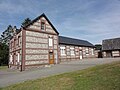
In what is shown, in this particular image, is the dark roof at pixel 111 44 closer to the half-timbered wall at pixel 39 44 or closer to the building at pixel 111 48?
the building at pixel 111 48

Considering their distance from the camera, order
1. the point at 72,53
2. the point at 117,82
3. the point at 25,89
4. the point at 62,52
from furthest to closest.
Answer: the point at 72,53, the point at 62,52, the point at 25,89, the point at 117,82

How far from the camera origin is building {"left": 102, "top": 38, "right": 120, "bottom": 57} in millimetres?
35188

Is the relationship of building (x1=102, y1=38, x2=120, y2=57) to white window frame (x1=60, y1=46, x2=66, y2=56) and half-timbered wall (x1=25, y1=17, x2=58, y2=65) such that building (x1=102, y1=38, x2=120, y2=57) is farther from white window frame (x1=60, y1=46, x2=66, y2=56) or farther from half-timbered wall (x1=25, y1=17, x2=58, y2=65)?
half-timbered wall (x1=25, y1=17, x2=58, y2=65)

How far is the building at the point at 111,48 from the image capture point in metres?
35.2

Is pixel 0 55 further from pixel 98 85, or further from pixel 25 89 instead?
pixel 98 85

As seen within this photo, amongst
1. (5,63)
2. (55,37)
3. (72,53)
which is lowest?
(5,63)

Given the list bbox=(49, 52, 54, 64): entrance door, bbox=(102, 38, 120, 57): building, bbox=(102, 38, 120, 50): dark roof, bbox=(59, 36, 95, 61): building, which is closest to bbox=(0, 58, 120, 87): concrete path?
bbox=(49, 52, 54, 64): entrance door

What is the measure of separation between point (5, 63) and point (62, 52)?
69.3ft

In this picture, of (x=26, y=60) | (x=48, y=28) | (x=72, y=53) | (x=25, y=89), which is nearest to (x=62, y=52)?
(x=72, y=53)

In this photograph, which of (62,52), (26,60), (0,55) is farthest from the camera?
(0,55)

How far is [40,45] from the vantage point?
68.9 ft

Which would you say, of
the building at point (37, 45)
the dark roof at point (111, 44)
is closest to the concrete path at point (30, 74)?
the building at point (37, 45)

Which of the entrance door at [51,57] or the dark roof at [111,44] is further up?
the dark roof at [111,44]

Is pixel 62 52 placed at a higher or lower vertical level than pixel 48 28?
lower
